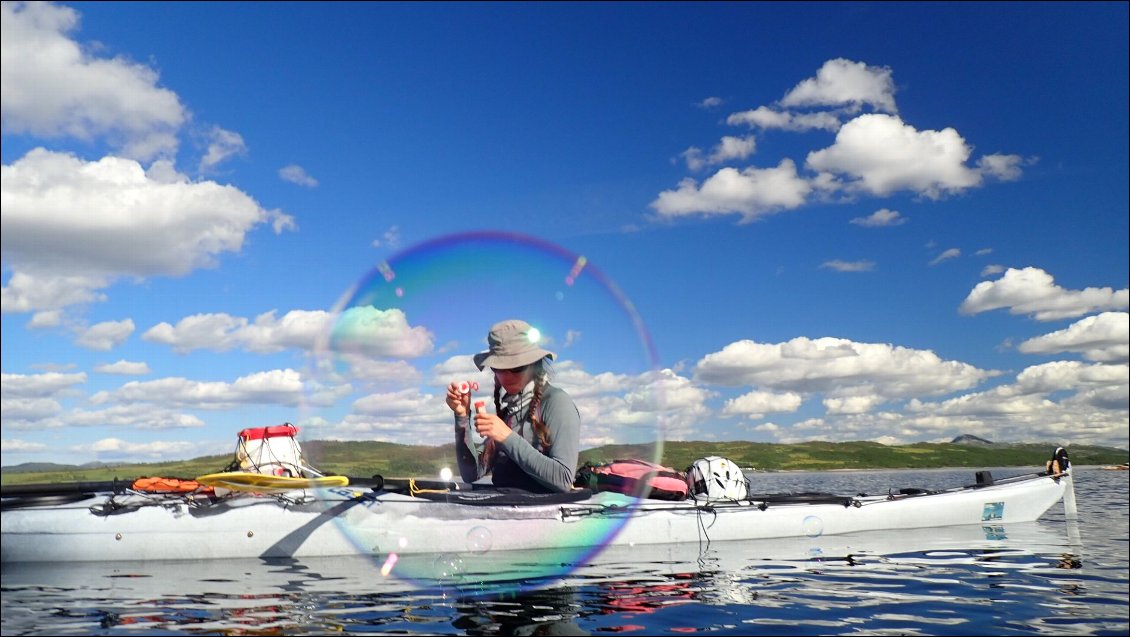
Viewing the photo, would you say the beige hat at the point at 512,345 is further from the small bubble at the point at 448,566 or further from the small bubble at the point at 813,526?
the small bubble at the point at 813,526

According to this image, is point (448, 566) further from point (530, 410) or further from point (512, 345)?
point (512, 345)

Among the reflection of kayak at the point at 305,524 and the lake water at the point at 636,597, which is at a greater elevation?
the reflection of kayak at the point at 305,524

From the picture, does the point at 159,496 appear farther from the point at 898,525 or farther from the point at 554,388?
the point at 898,525

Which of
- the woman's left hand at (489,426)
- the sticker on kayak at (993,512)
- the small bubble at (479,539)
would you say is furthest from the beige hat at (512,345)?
the sticker on kayak at (993,512)

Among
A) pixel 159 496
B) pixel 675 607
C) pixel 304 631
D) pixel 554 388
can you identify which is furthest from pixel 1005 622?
pixel 159 496

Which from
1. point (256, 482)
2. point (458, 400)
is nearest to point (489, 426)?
point (458, 400)
